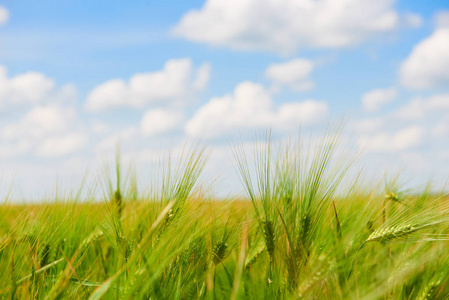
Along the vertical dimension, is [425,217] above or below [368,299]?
above

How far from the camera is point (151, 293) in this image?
4.26 feet

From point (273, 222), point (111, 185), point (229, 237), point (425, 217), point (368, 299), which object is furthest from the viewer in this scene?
point (111, 185)

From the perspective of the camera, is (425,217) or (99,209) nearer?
(425,217)

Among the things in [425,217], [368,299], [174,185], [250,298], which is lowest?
[250,298]

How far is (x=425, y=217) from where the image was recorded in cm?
156

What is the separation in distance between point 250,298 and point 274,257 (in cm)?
24

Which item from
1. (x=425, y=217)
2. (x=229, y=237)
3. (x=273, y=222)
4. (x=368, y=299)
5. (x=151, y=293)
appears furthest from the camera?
(x=229, y=237)

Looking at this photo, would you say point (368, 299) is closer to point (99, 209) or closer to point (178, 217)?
point (178, 217)

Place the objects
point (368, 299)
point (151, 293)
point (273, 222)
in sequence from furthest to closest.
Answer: point (273, 222)
point (151, 293)
point (368, 299)

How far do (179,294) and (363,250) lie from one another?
2.22ft

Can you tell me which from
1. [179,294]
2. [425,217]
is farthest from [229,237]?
[425,217]

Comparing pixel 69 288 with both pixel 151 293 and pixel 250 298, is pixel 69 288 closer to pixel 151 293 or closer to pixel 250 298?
pixel 151 293

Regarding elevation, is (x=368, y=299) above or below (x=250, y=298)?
above

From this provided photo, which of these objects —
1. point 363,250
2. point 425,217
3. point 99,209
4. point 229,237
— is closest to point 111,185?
point 99,209
